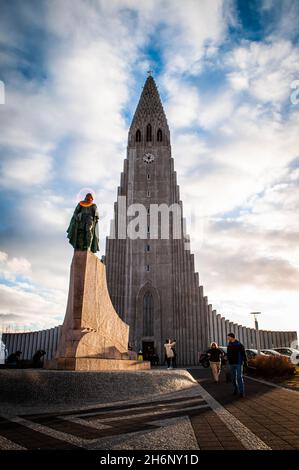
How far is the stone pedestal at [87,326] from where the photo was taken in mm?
7554

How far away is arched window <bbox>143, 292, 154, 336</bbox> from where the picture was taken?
3088 centimetres

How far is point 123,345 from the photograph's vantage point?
11.9 metres

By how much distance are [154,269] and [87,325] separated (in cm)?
2408

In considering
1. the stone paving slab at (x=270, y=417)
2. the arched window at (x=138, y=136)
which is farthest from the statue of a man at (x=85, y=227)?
the arched window at (x=138, y=136)

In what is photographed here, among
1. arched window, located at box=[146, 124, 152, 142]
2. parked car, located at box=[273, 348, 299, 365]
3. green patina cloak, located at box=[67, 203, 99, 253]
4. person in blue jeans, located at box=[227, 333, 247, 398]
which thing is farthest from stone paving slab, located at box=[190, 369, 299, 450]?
arched window, located at box=[146, 124, 152, 142]

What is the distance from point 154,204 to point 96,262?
25585 millimetres

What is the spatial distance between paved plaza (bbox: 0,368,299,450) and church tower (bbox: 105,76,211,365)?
1003 inches

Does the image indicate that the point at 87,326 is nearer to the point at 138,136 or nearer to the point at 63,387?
the point at 63,387

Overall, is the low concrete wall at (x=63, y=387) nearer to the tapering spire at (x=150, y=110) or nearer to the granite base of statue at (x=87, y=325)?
the granite base of statue at (x=87, y=325)

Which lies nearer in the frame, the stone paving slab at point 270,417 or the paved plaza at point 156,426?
the paved plaza at point 156,426

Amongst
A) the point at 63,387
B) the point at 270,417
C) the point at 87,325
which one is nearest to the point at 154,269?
the point at 87,325

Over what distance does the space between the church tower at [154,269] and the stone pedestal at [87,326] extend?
20.5 meters

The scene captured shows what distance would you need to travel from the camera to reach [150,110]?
1622 inches

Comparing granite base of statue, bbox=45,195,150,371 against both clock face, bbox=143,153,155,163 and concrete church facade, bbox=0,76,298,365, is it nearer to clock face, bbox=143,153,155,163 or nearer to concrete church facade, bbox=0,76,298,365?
concrete church facade, bbox=0,76,298,365
